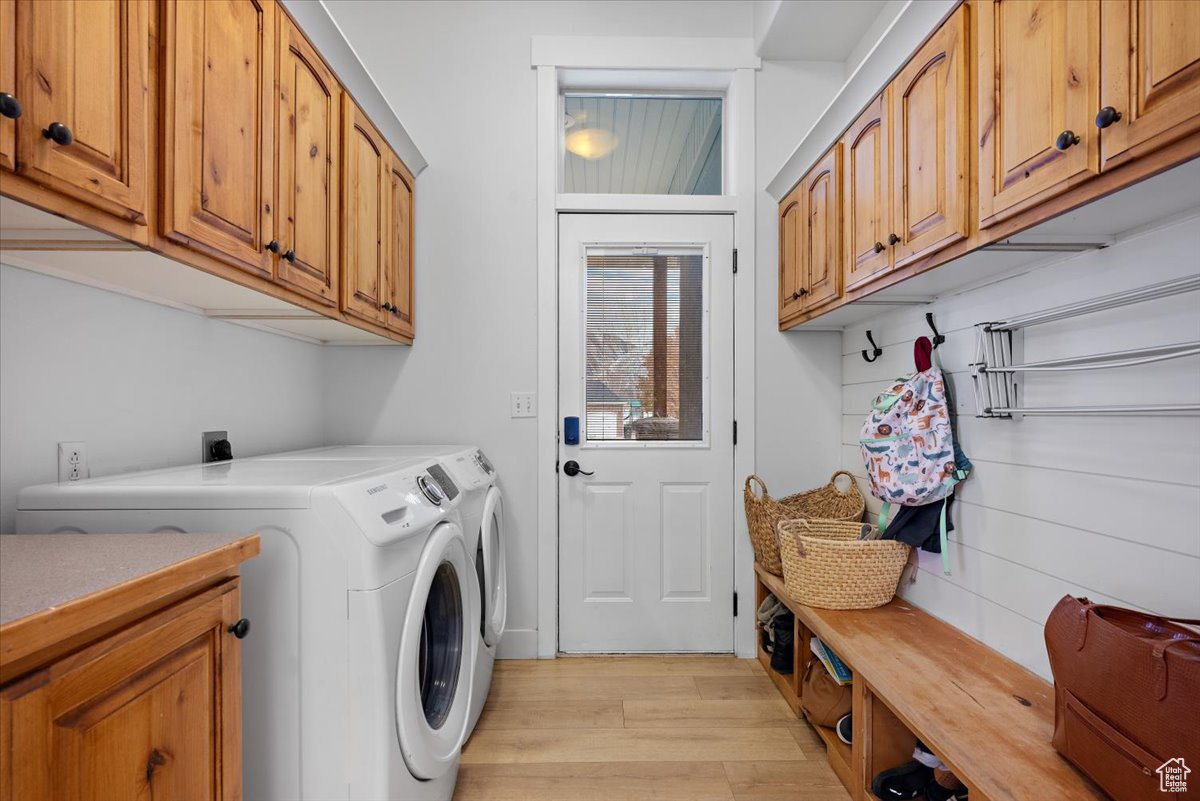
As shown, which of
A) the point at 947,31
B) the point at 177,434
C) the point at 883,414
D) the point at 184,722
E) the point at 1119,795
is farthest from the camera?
the point at 883,414

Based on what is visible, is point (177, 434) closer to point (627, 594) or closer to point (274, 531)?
point (274, 531)

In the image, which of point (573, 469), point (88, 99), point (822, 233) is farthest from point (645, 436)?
point (88, 99)

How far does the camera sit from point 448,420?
2.46 metres

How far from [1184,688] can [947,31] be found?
1.34m

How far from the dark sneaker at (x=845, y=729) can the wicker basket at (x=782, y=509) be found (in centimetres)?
59

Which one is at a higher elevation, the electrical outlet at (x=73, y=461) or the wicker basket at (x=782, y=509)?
the electrical outlet at (x=73, y=461)

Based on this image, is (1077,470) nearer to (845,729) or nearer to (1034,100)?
(1034,100)

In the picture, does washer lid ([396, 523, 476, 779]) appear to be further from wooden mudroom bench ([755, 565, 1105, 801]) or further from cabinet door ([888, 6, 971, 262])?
cabinet door ([888, 6, 971, 262])

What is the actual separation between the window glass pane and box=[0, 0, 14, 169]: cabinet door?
2.04 m

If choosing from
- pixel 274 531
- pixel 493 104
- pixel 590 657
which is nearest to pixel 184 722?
pixel 274 531

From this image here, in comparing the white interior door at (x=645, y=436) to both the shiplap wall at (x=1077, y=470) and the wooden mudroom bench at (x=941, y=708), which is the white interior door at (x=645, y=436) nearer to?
the wooden mudroom bench at (x=941, y=708)

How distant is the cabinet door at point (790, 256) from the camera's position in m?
2.23

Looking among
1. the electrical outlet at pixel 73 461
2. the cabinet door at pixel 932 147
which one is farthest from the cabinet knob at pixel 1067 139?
the electrical outlet at pixel 73 461

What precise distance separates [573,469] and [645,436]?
356mm
